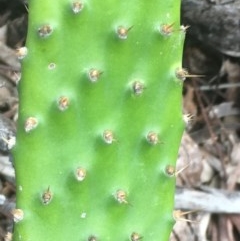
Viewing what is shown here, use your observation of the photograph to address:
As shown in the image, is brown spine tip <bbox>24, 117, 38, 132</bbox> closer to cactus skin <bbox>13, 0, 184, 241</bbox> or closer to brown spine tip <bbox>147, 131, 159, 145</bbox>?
cactus skin <bbox>13, 0, 184, 241</bbox>


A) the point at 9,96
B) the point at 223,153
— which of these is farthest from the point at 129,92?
the point at 223,153

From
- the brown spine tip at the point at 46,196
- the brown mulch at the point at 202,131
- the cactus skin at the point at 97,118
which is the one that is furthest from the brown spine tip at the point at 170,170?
the brown mulch at the point at 202,131

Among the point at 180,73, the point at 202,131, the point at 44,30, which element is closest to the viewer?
the point at 44,30

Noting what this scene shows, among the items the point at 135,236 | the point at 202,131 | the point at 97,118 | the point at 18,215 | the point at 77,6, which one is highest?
the point at 77,6

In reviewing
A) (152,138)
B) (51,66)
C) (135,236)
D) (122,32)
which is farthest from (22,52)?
(135,236)

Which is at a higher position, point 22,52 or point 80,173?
point 22,52

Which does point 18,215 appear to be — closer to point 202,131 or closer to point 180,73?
point 180,73

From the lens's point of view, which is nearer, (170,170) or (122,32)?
(122,32)
